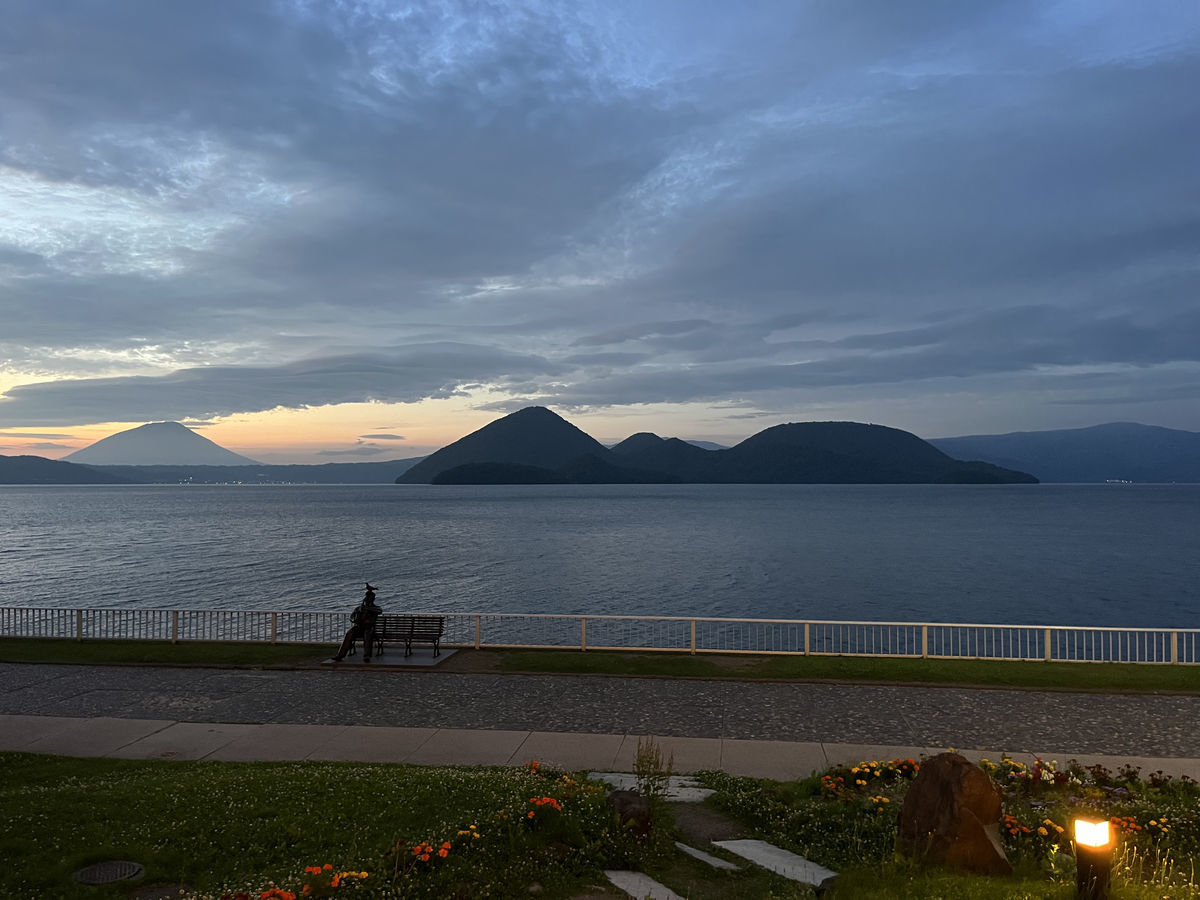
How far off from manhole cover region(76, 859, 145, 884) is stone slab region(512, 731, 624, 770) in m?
5.34

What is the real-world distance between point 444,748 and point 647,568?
177 ft

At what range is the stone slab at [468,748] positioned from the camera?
11.6 metres

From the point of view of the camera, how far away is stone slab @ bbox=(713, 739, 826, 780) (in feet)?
36.4

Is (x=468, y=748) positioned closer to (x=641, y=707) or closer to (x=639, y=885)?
(x=641, y=707)

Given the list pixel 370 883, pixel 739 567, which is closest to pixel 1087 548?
pixel 739 567

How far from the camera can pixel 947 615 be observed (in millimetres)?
46906

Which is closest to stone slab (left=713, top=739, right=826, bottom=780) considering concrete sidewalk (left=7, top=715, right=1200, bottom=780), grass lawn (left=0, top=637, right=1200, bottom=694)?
concrete sidewalk (left=7, top=715, right=1200, bottom=780)

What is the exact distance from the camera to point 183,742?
12.6 metres

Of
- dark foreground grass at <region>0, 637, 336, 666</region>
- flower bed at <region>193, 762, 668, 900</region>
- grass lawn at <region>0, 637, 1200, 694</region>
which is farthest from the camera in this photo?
dark foreground grass at <region>0, 637, 336, 666</region>

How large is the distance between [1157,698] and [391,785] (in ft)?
48.7

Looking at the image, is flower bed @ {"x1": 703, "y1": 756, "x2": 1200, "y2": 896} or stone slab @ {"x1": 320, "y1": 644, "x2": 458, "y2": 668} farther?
stone slab @ {"x1": 320, "y1": 644, "x2": 458, "y2": 668}

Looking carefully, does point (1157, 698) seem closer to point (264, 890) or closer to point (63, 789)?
point (264, 890)

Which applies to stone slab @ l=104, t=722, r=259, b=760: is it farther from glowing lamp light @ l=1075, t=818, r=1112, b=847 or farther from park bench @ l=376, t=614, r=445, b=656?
glowing lamp light @ l=1075, t=818, r=1112, b=847

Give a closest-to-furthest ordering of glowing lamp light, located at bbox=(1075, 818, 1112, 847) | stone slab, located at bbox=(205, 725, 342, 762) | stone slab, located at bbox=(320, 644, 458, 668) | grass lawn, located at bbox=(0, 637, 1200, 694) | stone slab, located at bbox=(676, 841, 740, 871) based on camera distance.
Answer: glowing lamp light, located at bbox=(1075, 818, 1112, 847), stone slab, located at bbox=(676, 841, 740, 871), stone slab, located at bbox=(205, 725, 342, 762), grass lawn, located at bbox=(0, 637, 1200, 694), stone slab, located at bbox=(320, 644, 458, 668)
